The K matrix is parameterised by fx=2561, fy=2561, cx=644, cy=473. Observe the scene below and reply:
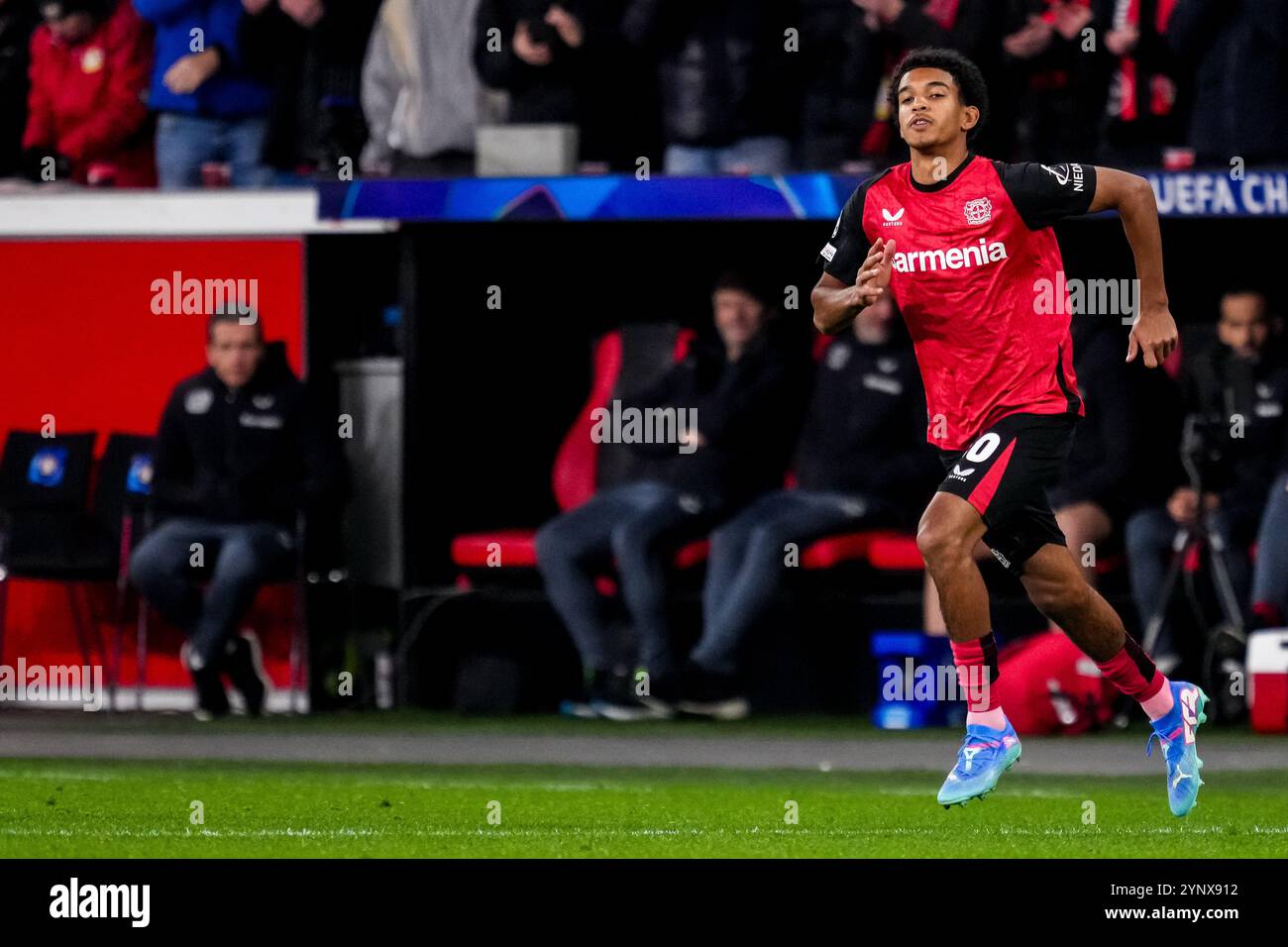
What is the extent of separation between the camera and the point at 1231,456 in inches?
426

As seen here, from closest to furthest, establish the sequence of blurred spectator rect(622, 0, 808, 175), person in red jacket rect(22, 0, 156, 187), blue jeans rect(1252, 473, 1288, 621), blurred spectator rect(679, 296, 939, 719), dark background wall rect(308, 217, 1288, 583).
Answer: blue jeans rect(1252, 473, 1288, 621) → blurred spectator rect(679, 296, 939, 719) → blurred spectator rect(622, 0, 808, 175) → dark background wall rect(308, 217, 1288, 583) → person in red jacket rect(22, 0, 156, 187)

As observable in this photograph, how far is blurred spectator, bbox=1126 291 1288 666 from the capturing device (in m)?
10.7

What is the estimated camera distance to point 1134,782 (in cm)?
850

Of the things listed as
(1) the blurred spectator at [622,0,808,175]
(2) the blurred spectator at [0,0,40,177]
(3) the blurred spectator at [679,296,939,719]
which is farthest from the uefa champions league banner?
(2) the blurred spectator at [0,0,40,177]

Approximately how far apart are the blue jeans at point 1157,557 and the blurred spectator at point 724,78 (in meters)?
2.30

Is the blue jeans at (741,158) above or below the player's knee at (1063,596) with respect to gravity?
above

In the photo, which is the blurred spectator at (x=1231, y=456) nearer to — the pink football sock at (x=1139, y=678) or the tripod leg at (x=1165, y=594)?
the tripod leg at (x=1165, y=594)

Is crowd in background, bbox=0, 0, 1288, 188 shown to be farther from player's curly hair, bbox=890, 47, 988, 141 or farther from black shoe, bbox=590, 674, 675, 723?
player's curly hair, bbox=890, 47, 988, 141

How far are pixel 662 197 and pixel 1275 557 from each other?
2994mm

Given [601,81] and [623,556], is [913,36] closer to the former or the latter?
[601,81]

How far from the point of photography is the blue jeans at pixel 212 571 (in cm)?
1131

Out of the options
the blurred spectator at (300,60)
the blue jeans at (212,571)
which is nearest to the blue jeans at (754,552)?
the blue jeans at (212,571)

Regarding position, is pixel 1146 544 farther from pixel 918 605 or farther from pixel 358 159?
pixel 358 159
